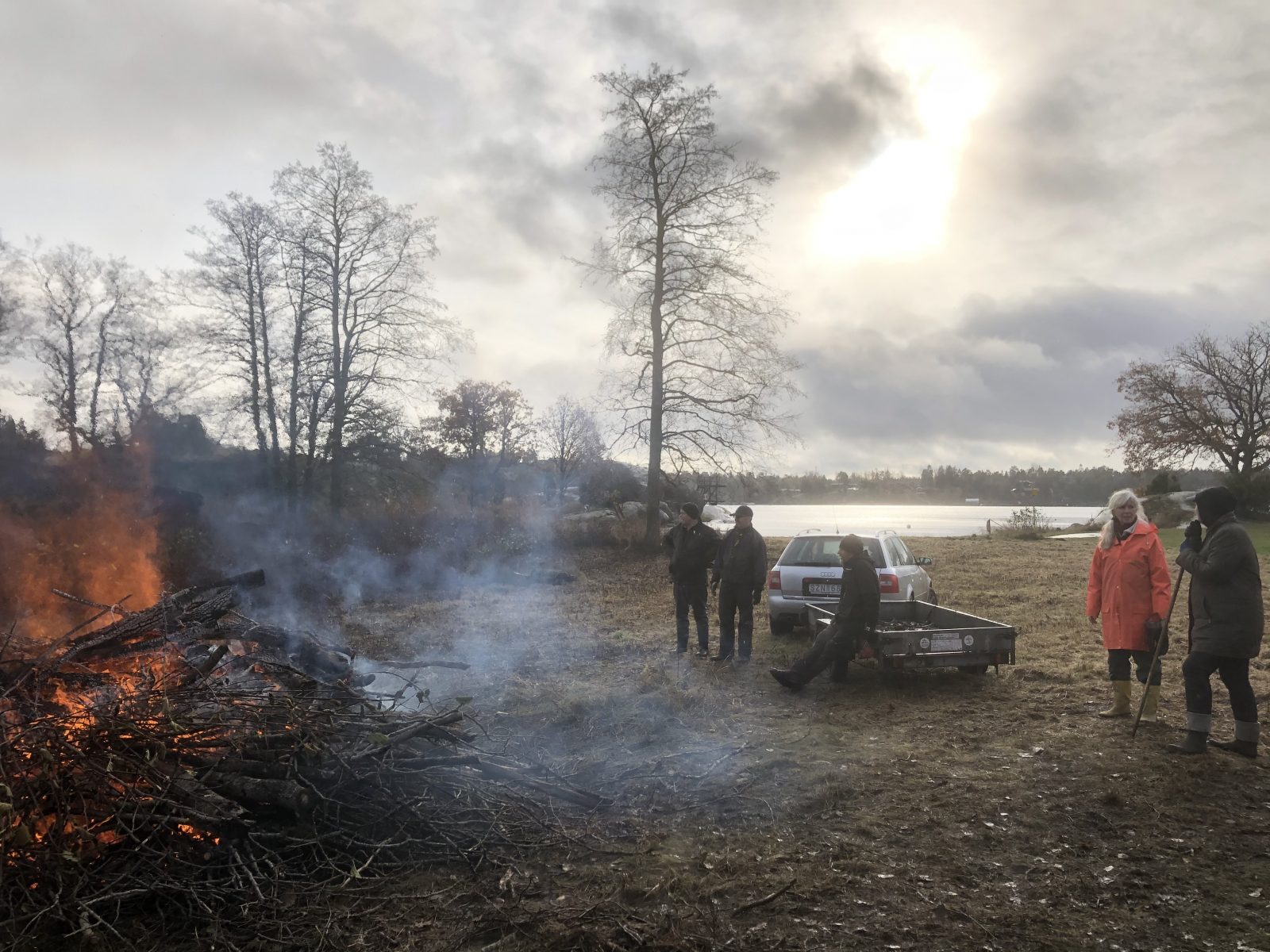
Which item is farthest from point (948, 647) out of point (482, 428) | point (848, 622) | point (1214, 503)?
point (482, 428)

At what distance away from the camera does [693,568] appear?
10.6 meters

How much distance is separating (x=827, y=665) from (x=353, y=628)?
830 centimetres

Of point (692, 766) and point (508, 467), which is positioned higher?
point (508, 467)

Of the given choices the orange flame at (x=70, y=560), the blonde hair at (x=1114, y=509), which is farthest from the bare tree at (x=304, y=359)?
the blonde hair at (x=1114, y=509)

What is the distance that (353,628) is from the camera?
42.3 ft

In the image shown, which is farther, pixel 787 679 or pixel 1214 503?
pixel 787 679

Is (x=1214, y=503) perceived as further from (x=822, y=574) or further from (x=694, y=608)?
(x=694, y=608)

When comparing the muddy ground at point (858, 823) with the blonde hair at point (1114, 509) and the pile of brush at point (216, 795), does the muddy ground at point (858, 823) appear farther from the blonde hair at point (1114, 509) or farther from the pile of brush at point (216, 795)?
the blonde hair at point (1114, 509)

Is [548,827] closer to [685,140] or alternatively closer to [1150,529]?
[1150,529]

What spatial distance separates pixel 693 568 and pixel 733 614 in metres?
0.90

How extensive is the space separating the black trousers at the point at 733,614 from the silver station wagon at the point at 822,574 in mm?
1339

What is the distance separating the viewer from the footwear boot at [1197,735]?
576cm

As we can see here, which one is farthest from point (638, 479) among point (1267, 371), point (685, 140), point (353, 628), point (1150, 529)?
point (1267, 371)

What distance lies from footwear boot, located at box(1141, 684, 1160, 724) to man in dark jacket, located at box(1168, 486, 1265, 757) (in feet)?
1.99
